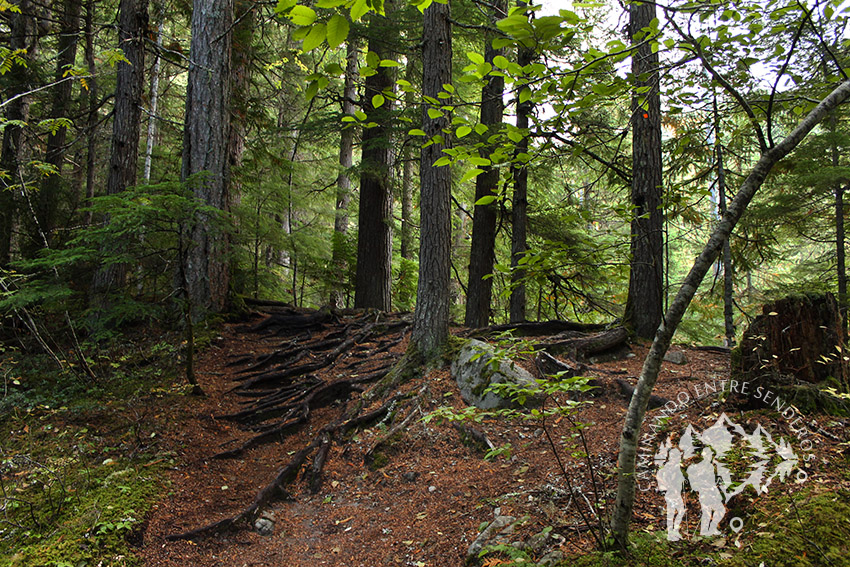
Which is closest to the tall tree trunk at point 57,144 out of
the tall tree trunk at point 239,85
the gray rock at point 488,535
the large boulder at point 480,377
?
the tall tree trunk at point 239,85

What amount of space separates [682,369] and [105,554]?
21.4 feet

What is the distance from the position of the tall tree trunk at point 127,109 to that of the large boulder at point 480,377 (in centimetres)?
684

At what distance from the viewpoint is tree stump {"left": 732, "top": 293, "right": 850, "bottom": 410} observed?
11.8 ft

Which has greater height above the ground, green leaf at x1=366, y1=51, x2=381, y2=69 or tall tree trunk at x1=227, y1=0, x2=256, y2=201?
tall tree trunk at x1=227, y1=0, x2=256, y2=201

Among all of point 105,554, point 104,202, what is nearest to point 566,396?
point 105,554

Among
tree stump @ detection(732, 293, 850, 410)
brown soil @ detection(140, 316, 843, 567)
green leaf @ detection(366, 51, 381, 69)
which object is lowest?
brown soil @ detection(140, 316, 843, 567)

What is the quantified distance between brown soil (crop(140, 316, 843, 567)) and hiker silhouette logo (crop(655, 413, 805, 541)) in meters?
0.11

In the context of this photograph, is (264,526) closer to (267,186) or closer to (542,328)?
(542,328)

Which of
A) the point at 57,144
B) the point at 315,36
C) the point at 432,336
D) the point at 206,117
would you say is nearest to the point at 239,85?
the point at 206,117

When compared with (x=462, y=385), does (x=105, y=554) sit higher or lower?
lower

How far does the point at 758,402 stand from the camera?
356 cm

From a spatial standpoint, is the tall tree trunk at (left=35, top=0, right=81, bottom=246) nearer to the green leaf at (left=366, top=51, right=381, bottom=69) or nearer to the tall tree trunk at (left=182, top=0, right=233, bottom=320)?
the tall tree trunk at (left=182, top=0, right=233, bottom=320)

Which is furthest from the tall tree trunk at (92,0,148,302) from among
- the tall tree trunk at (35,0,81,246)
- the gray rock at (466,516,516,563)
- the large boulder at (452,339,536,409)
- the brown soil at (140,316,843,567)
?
the gray rock at (466,516,516,563)

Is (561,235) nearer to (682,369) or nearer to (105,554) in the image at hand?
(682,369)
